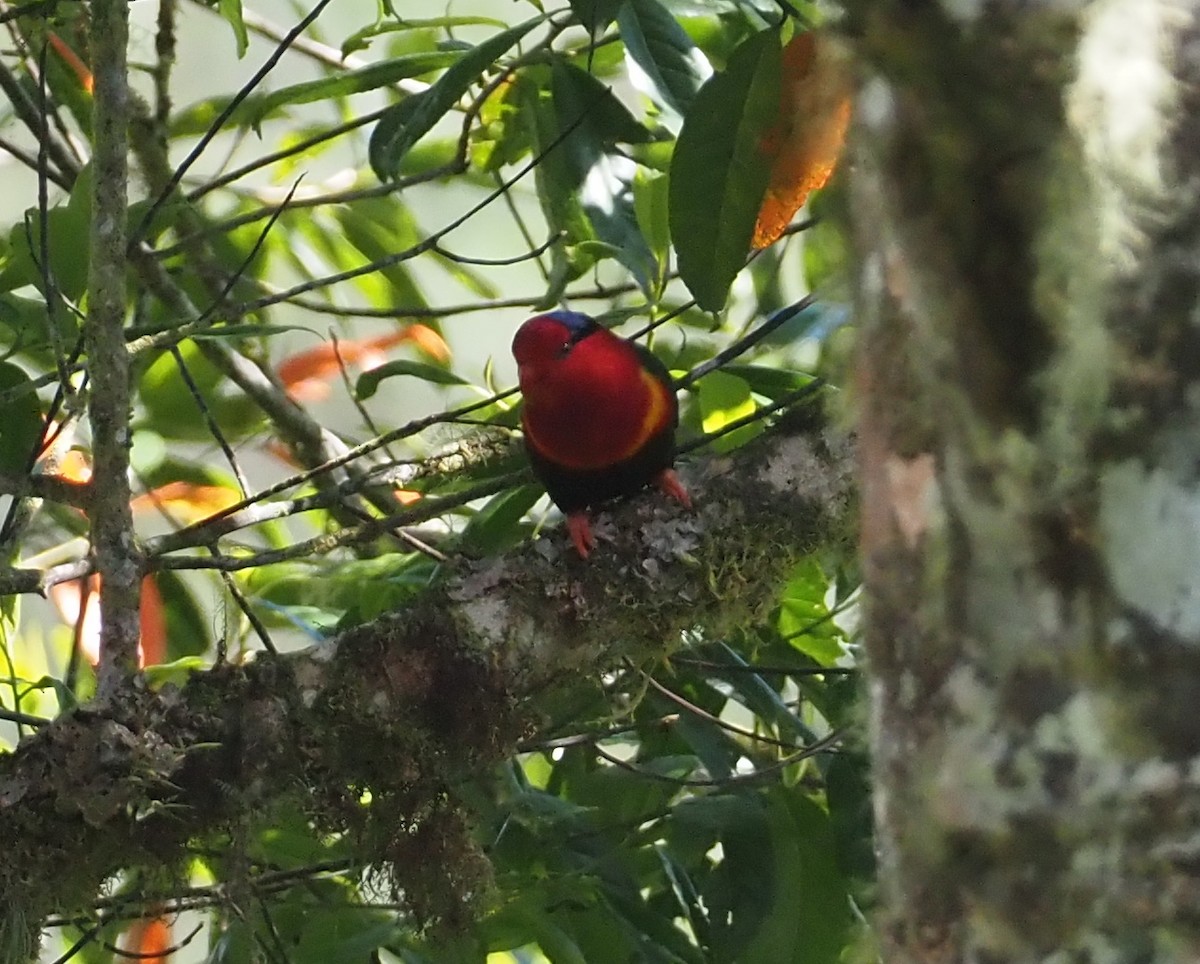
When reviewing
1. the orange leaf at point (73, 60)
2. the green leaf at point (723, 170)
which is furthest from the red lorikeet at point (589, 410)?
the orange leaf at point (73, 60)

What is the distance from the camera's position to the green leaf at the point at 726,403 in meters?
1.41

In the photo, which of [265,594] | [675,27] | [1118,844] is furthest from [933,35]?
[265,594]

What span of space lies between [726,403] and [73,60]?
1139mm

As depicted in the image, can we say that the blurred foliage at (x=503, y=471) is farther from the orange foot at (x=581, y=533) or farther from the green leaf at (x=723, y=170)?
the orange foot at (x=581, y=533)

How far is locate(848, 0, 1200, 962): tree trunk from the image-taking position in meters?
0.43

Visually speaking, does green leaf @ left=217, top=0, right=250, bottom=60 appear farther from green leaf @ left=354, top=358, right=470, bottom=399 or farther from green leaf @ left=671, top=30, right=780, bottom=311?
green leaf @ left=671, top=30, right=780, bottom=311

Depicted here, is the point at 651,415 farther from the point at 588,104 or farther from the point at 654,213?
the point at 588,104

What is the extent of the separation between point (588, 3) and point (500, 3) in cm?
158

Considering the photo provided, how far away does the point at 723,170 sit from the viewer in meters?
1.10

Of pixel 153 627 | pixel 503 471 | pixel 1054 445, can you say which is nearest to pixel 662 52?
pixel 503 471

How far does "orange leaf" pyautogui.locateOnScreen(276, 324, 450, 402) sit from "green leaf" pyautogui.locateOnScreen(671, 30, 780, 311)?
3.28ft

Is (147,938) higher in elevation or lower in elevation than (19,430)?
lower

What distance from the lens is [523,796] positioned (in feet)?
4.99

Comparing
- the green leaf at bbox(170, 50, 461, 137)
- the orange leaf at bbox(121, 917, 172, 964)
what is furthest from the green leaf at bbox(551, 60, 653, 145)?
the orange leaf at bbox(121, 917, 172, 964)
